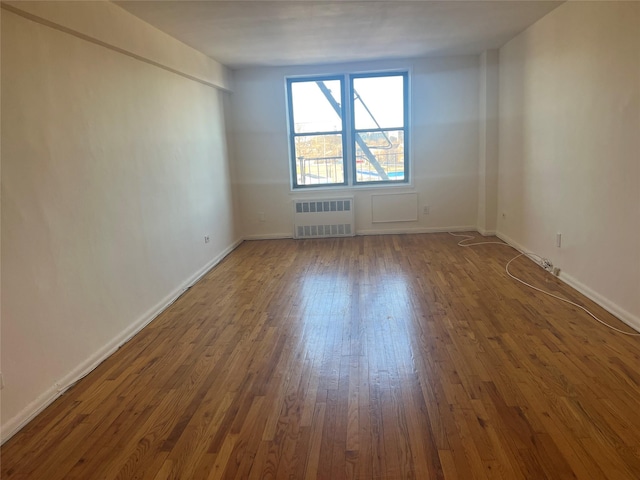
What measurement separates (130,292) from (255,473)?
1982 mm

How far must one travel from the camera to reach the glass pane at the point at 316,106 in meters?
6.21

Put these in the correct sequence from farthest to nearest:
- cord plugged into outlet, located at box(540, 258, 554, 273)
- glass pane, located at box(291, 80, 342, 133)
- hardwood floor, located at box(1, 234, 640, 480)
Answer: glass pane, located at box(291, 80, 342, 133)
cord plugged into outlet, located at box(540, 258, 554, 273)
hardwood floor, located at box(1, 234, 640, 480)

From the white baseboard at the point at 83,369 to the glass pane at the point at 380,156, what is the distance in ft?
10.3

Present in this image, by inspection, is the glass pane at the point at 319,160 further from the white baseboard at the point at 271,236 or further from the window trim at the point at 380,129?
the white baseboard at the point at 271,236

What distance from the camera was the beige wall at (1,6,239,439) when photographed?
2227 millimetres

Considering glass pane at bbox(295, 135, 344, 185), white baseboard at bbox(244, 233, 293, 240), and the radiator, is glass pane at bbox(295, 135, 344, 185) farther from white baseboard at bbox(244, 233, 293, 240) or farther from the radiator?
white baseboard at bbox(244, 233, 293, 240)

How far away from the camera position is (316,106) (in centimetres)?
627

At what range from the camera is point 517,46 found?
16.0ft

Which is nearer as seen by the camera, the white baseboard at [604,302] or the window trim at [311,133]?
the white baseboard at [604,302]

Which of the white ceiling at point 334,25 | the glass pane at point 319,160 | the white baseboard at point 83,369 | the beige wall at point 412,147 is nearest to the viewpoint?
the white baseboard at point 83,369

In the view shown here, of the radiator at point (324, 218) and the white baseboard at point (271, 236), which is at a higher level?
the radiator at point (324, 218)

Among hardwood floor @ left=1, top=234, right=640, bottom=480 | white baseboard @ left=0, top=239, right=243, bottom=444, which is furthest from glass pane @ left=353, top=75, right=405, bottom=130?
white baseboard @ left=0, top=239, right=243, bottom=444

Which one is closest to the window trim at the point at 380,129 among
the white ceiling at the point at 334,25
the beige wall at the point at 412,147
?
the beige wall at the point at 412,147

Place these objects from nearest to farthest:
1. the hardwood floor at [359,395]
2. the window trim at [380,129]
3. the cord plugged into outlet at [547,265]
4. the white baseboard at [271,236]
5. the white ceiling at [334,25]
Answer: the hardwood floor at [359,395] → the white ceiling at [334,25] → the cord plugged into outlet at [547,265] → the window trim at [380,129] → the white baseboard at [271,236]
